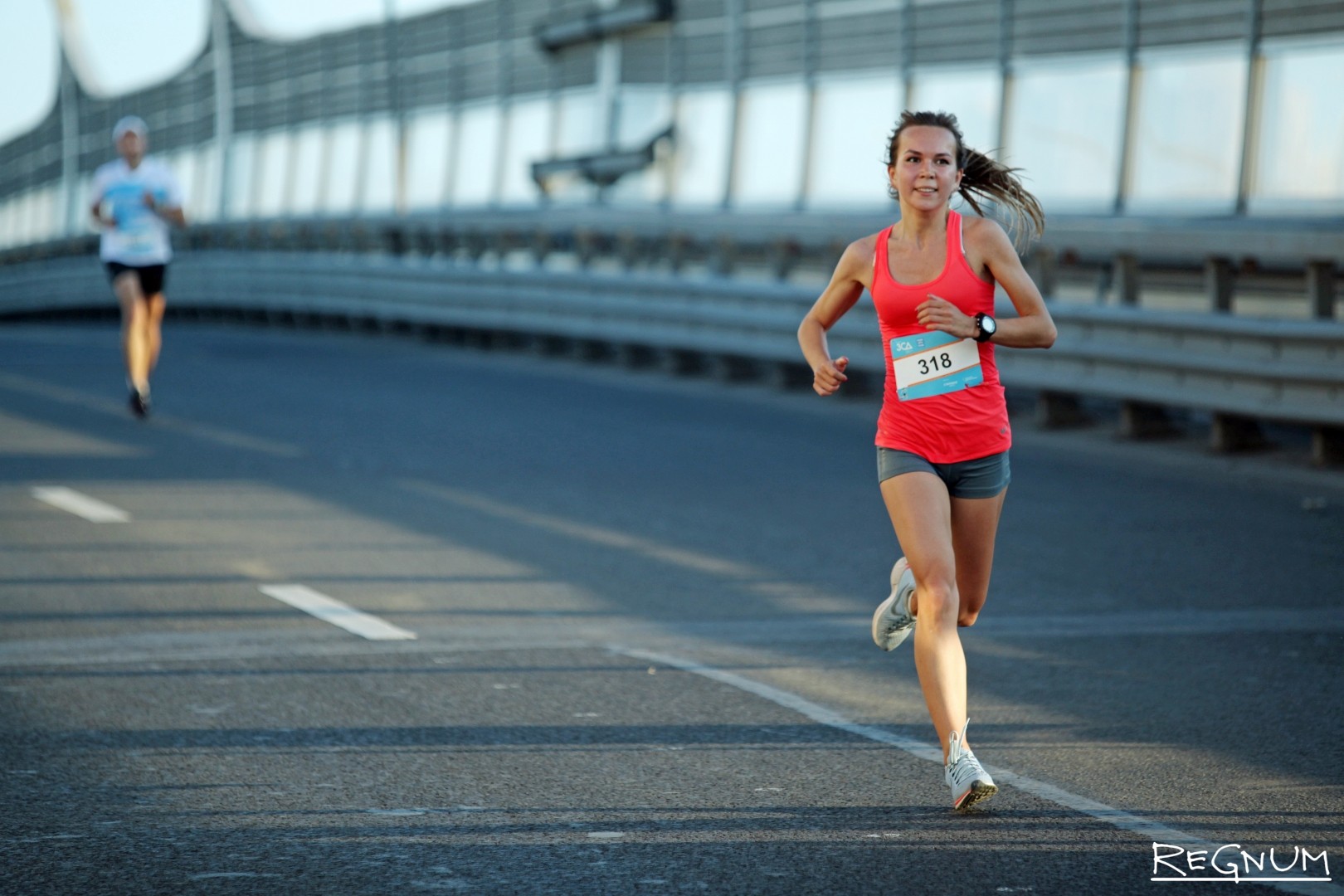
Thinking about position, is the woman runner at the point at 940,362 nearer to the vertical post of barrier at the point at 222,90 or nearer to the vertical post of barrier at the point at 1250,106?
the vertical post of barrier at the point at 1250,106

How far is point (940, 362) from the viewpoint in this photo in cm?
548

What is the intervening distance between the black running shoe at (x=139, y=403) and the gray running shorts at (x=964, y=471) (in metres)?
11.6

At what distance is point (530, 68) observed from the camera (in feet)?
114

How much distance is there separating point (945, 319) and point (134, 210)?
1252cm

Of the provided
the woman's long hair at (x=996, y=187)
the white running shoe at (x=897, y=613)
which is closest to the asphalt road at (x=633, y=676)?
the white running shoe at (x=897, y=613)

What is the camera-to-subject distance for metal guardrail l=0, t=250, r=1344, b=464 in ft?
40.4

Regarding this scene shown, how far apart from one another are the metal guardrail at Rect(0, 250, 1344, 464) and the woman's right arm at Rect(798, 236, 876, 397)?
6.67 m

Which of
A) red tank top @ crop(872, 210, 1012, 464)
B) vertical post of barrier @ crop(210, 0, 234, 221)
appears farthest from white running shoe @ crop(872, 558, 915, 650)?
vertical post of barrier @ crop(210, 0, 234, 221)

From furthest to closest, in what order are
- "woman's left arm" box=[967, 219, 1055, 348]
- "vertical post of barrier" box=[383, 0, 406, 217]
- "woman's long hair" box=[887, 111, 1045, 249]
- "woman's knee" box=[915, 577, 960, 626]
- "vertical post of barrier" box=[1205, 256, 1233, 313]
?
"vertical post of barrier" box=[383, 0, 406, 217] → "vertical post of barrier" box=[1205, 256, 1233, 313] → "woman's long hair" box=[887, 111, 1045, 249] → "woman's left arm" box=[967, 219, 1055, 348] → "woman's knee" box=[915, 577, 960, 626]

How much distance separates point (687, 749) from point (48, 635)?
3.02m

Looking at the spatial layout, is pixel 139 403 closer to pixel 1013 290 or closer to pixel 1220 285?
pixel 1220 285

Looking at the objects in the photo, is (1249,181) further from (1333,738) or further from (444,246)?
(444,246)

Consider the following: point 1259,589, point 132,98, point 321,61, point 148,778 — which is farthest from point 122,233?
point 132,98

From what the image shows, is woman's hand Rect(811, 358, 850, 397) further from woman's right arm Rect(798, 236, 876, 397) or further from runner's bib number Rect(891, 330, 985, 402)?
runner's bib number Rect(891, 330, 985, 402)
